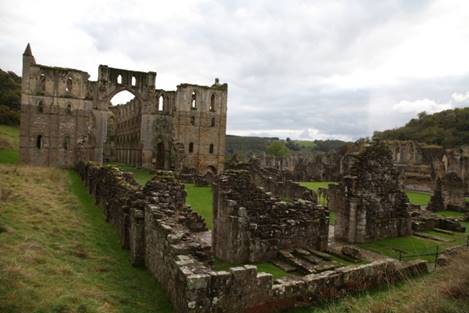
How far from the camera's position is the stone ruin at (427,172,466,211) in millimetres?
22677

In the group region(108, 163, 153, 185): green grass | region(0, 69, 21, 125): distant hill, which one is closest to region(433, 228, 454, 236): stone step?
region(108, 163, 153, 185): green grass

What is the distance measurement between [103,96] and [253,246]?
3519 centimetres

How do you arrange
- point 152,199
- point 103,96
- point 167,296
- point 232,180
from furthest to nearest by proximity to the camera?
point 103,96
point 232,180
point 152,199
point 167,296

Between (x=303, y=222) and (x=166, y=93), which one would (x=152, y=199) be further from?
(x=166, y=93)

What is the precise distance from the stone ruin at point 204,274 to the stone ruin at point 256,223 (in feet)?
6.17

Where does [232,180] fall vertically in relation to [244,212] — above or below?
above

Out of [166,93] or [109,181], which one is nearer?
[109,181]

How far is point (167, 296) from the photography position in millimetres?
7148

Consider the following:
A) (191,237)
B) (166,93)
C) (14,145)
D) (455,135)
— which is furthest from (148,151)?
(455,135)

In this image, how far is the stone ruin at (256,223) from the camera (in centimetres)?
1063

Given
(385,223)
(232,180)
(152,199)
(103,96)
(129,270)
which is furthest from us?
(103,96)

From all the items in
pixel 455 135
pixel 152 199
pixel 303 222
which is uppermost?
pixel 455 135

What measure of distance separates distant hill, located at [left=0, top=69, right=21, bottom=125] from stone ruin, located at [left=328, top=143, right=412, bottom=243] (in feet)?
186

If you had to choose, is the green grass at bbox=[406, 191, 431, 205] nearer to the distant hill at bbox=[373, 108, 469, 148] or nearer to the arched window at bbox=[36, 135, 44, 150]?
the arched window at bbox=[36, 135, 44, 150]
